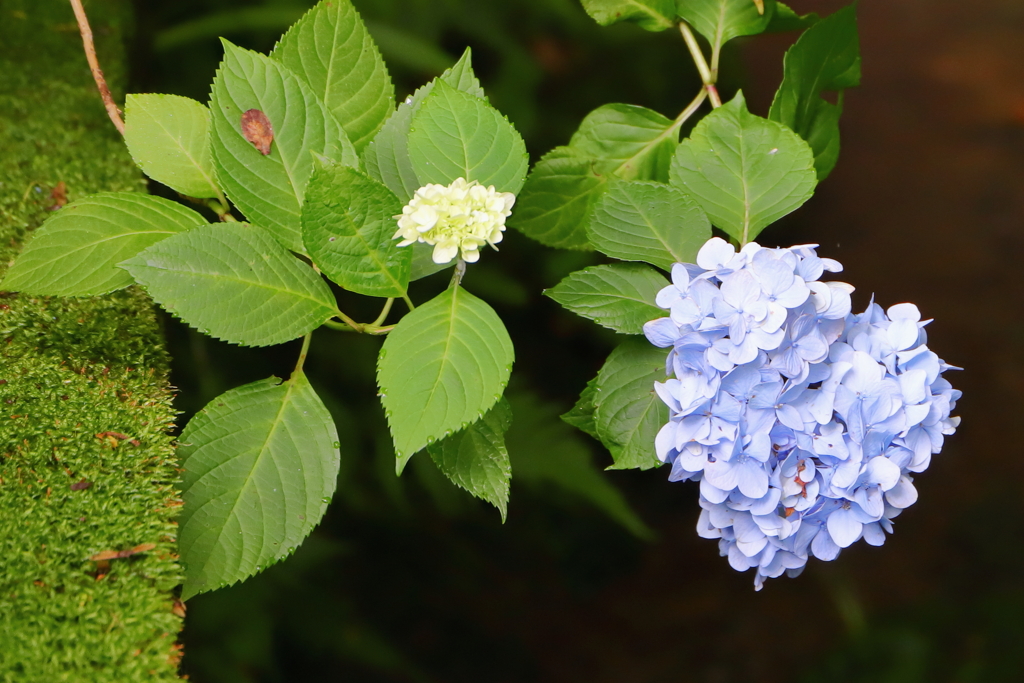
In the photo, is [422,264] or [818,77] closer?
[422,264]

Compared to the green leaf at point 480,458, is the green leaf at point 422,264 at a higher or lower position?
higher

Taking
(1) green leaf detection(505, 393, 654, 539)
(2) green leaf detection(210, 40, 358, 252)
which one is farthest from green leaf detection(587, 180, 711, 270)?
(1) green leaf detection(505, 393, 654, 539)

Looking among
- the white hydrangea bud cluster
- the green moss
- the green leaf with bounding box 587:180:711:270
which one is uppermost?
the white hydrangea bud cluster

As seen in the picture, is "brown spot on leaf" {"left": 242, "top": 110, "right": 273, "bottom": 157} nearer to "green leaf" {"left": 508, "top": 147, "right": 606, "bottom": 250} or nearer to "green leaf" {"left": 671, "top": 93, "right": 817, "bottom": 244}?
"green leaf" {"left": 508, "top": 147, "right": 606, "bottom": 250}

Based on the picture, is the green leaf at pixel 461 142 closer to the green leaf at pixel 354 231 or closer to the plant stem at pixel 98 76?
the green leaf at pixel 354 231

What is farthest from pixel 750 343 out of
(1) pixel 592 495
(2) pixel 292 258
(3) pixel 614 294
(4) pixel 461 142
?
(1) pixel 592 495

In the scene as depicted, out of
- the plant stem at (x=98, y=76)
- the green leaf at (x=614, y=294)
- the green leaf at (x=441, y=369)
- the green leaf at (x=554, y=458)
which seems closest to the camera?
the green leaf at (x=441, y=369)

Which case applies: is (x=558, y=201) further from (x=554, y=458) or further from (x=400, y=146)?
(x=554, y=458)

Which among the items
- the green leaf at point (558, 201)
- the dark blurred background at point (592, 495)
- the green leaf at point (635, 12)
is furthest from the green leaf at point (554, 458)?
the green leaf at point (635, 12)
